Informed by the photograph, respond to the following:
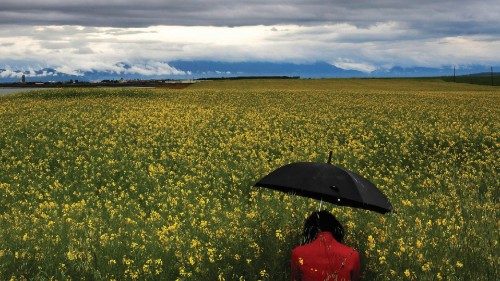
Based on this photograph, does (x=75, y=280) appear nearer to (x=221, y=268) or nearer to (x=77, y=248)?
(x=77, y=248)

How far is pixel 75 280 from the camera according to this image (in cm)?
753

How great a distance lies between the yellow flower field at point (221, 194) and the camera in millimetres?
7586

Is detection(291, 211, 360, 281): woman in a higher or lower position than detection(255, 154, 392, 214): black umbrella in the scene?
lower

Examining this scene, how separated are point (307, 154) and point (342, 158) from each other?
41.4 inches

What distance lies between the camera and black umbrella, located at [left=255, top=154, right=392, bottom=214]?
21.2 ft

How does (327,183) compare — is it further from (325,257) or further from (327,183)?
(325,257)

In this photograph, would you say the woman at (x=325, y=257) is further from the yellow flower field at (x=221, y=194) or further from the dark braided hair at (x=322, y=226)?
the yellow flower field at (x=221, y=194)

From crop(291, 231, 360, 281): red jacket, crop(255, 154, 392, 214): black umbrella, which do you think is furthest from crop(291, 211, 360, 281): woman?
crop(255, 154, 392, 214): black umbrella

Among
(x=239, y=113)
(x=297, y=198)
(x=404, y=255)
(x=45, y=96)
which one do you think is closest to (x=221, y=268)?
(x=404, y=255)

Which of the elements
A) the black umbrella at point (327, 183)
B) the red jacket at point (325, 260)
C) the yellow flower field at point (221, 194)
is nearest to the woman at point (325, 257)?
the red jacket at point (325, 260)

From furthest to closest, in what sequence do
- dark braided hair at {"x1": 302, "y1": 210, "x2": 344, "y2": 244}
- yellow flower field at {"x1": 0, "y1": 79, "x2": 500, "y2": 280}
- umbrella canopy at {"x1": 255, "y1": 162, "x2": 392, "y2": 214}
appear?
1. yellow flower field at {"x1": 0, "y1": 79, "x2": 500, "y2": 280}
2. umbrella canopy at {"x1": 255, "y1": 162, "x2": 392, "y2": 214}
3. dark braided hair at {"x1": 302, "y1": 210, "x2": 344, "y2": 244}

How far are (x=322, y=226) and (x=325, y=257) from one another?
309 millimetres

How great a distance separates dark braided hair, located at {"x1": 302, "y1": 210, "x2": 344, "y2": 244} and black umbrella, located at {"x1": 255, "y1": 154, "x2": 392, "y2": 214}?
36 centimetres

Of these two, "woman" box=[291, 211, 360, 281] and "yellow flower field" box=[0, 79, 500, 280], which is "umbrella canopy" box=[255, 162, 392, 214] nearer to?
"woman" box=[291, 211, 360, 281]
